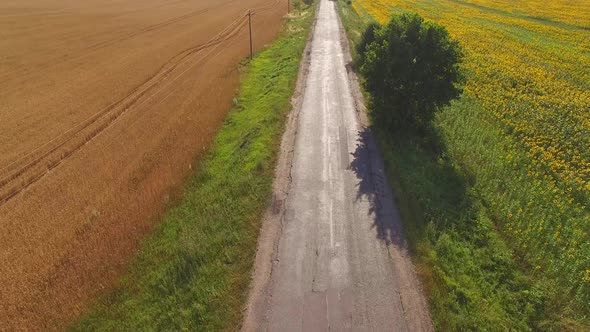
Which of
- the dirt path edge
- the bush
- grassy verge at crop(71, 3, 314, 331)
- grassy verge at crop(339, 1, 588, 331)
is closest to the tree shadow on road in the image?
grassy verge at crop(339, 1, 588, 331)

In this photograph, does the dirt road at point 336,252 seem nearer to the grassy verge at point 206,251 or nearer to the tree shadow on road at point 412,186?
the tree shadow on road at point 412,186

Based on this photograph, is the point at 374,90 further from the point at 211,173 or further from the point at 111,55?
the point at 111,55

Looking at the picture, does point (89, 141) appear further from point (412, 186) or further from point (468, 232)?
point (468, 232)

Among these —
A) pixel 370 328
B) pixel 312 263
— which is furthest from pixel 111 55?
pixel 370 328

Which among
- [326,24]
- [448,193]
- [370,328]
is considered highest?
[326,24]

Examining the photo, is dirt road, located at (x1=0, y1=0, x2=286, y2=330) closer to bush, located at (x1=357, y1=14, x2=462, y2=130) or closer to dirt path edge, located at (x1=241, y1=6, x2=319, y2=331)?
dirt path edge, located at (x1=241, y1=6, x2=319, y2=331)

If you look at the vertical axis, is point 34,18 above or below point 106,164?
above

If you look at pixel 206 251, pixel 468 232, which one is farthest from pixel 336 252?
pixel 468 232

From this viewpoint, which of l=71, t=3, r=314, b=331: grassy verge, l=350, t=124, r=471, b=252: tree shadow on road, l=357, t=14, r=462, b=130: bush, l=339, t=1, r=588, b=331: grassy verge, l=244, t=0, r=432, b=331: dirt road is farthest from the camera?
l=357, t=14, r=462, b=130: bush
